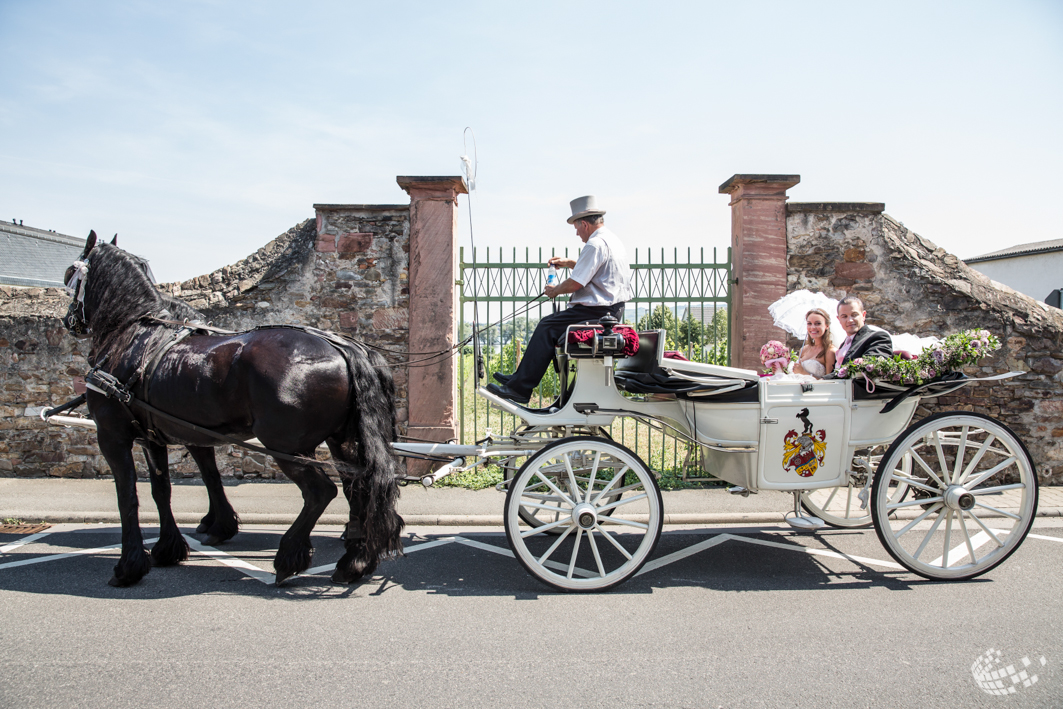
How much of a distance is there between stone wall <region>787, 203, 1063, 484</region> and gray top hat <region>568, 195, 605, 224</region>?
116 inches

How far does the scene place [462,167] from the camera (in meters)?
4.57

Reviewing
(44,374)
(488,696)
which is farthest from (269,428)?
(44,374)

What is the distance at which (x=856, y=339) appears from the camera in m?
4.24

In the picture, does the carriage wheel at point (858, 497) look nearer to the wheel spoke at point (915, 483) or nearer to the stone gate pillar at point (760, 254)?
the wheel spoke at point (915, 483)

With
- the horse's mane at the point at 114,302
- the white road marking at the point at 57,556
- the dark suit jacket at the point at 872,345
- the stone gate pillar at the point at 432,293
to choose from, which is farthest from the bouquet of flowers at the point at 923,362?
the white road marking at the point at 57,556

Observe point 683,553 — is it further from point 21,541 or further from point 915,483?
point 21,541

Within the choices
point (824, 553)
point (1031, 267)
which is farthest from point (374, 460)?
point (1031, 267)

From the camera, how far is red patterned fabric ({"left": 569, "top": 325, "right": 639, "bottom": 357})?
12.7 ft

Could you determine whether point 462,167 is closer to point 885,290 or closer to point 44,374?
point 885,290

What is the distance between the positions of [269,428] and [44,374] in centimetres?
432

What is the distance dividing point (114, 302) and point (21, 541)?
203cm

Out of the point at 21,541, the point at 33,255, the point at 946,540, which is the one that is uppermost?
the point at 33,255

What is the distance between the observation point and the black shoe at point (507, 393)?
4.11 metres

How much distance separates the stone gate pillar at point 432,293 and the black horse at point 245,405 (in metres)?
2.19
